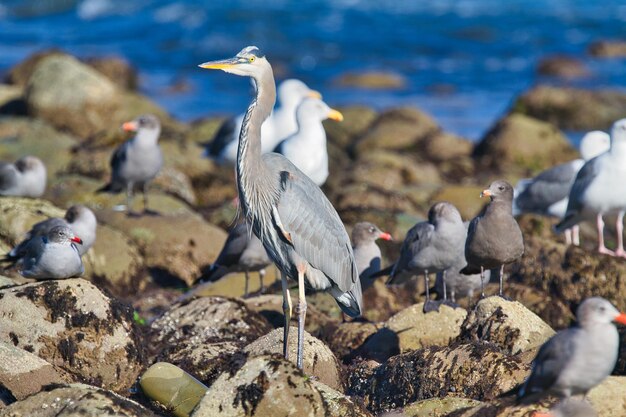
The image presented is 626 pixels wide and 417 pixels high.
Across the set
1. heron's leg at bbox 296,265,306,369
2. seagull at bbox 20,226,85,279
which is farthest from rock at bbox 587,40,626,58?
heron's leg at bbox 296,265,306,369

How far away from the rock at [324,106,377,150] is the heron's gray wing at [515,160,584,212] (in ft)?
23.6

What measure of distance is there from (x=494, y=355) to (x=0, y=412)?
326 cm

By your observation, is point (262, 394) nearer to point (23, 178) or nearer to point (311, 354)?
point (311, 354)

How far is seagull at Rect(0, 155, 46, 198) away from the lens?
42.3 feet

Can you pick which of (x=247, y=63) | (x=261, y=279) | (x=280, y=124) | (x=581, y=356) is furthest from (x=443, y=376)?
(x=280, y=124)

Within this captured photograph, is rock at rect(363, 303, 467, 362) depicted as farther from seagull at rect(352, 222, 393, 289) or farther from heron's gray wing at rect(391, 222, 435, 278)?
seagull at rect(352, 222, 393, 289)

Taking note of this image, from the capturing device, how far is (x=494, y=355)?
7.09 metres

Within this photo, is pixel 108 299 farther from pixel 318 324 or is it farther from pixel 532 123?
pixel 532 123

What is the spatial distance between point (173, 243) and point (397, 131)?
32.0 ft

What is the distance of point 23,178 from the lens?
1302cm

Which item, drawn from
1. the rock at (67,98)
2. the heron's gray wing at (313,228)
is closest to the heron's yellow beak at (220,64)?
the heron's gray wing at (313,228)

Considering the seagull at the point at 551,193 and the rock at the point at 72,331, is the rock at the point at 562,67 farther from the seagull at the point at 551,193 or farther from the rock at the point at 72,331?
the rock at the point at 72,331

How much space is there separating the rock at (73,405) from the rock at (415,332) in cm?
268

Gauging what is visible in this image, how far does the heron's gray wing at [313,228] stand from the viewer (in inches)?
302
